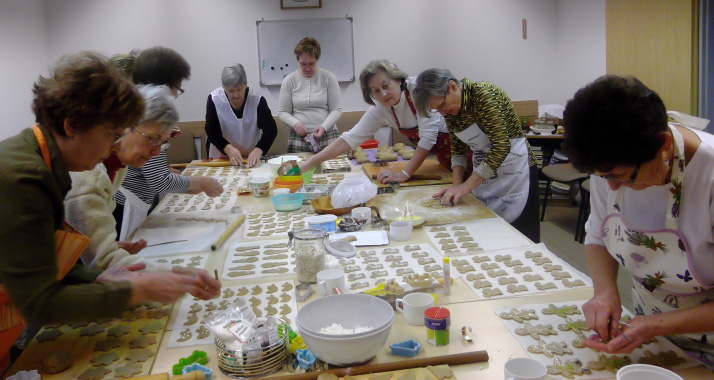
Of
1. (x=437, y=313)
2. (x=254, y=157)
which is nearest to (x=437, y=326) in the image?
(x=437, y=313)

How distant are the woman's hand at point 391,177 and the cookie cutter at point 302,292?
156cm

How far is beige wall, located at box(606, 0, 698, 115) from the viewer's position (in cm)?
450

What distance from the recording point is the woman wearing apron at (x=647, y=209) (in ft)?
3.86

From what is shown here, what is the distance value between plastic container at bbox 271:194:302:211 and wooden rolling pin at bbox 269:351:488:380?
1663 mm

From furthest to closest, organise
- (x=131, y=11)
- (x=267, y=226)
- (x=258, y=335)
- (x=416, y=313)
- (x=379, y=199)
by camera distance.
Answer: (x=131, y=11), (x=379, y=199), (x=267, y=226), (x=416, y=313), (x=258, y=335)

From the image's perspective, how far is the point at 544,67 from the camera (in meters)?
7.21

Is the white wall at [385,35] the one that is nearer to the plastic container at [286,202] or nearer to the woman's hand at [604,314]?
the plastic container at [286,202]

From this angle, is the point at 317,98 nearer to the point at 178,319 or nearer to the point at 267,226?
the point at 267,226

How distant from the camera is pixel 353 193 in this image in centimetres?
278

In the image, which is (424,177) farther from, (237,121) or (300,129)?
(237,121)

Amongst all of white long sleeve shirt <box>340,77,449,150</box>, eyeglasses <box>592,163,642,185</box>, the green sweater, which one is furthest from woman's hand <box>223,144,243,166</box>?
eyeglasses <box>592,163,642,185</box>

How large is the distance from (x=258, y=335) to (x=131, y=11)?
20.6ft

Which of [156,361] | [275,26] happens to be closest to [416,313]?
[156,361]

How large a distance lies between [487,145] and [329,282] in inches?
58.5
